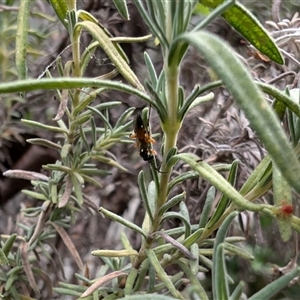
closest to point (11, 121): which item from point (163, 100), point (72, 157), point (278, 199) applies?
point (72, 157)

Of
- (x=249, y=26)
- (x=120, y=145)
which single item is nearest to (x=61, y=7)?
(x=249, y=26)

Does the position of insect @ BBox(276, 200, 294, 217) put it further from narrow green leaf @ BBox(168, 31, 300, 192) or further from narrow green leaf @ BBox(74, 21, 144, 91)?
narrow green leaf @ BBox(74, 21, 144, 91)

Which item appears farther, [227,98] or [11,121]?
[11,121]

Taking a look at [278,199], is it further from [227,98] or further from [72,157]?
[227,98]

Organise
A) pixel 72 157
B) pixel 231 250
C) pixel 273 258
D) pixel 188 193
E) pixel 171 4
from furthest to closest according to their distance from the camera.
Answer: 1. pixel 273 258
2. pixel 188 193
3. pixel 72 157
4. pixel 231 250
5. pixel 171 4

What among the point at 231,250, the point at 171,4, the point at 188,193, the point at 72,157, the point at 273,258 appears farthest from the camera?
the point at 273,258

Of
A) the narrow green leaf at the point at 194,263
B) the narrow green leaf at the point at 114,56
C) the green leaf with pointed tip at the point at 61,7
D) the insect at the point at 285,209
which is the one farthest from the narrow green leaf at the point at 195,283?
the green leaf with pointed tip at the point at 61,7

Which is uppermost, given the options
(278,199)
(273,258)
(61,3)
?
(61,3)
